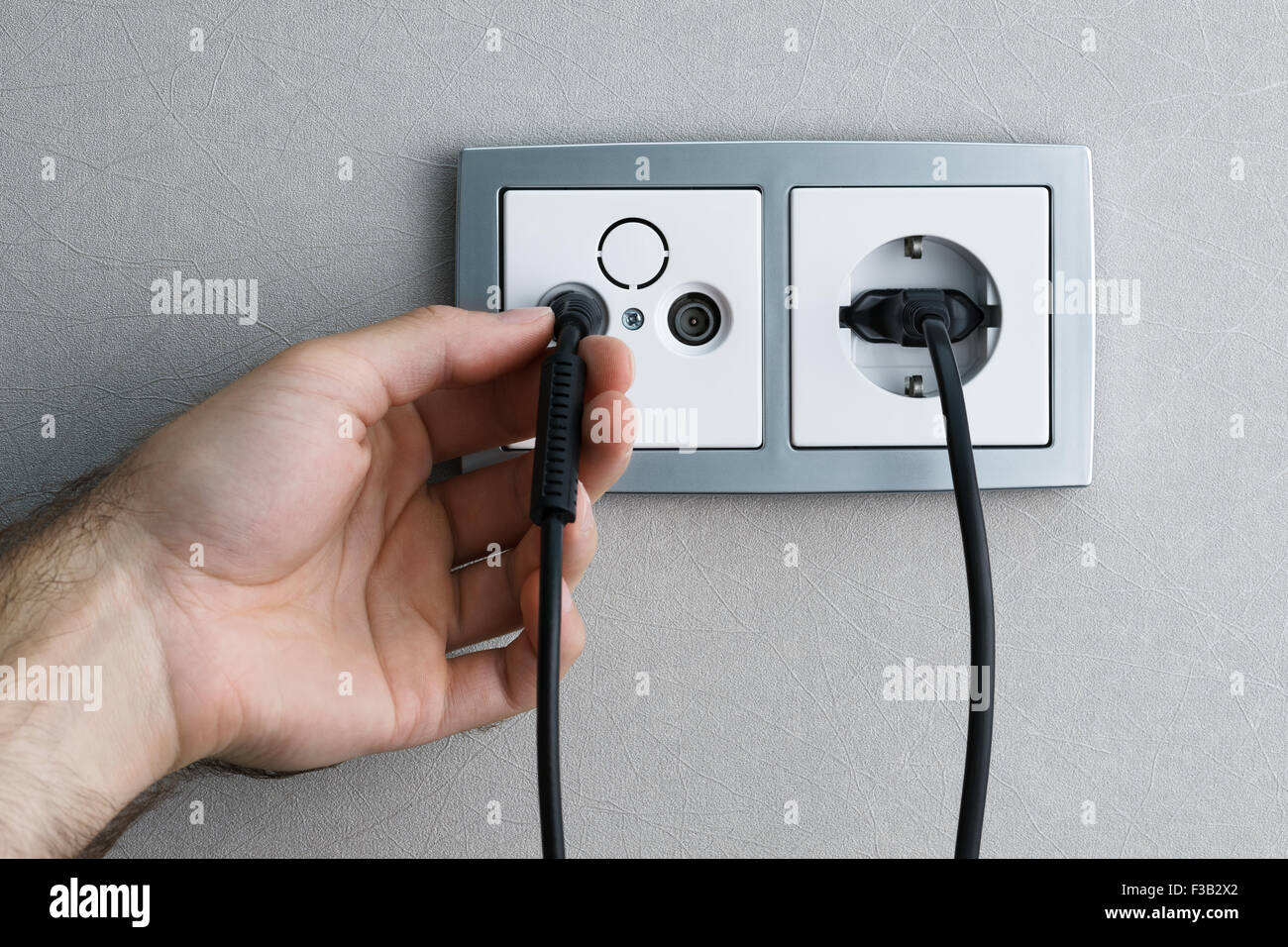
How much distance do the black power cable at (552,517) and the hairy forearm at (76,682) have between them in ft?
0.56

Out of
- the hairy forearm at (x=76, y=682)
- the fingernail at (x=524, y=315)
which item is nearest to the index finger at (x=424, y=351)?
the fingernail at (x=524, y=315)

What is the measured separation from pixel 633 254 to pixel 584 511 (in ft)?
0.40

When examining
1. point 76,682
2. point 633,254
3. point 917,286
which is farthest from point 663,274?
point 76,682

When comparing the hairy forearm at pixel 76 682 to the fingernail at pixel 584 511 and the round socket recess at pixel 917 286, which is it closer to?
the fingernail at pixel 584 511

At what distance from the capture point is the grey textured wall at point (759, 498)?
0.42 meters

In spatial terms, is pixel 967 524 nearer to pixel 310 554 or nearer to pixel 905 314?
pixel 905 314

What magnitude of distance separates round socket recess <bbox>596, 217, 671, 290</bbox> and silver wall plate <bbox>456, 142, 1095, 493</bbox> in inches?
0.8

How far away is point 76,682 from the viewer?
356 mm

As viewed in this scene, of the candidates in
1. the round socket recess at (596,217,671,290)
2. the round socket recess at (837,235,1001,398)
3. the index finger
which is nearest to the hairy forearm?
the index finger

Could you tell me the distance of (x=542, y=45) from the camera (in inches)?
16.4

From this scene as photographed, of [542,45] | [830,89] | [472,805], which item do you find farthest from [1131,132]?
[472,805]
